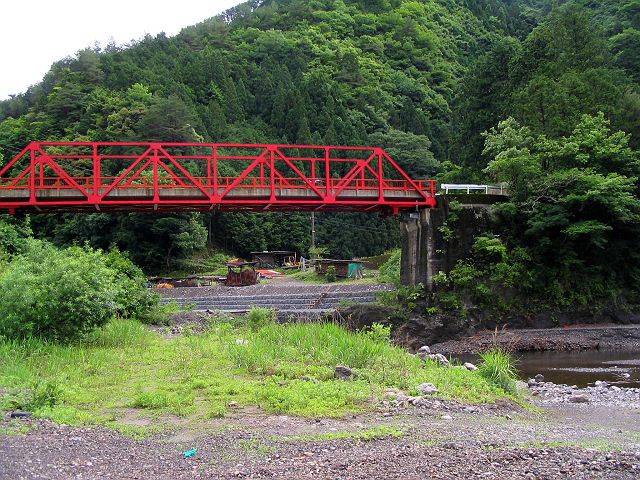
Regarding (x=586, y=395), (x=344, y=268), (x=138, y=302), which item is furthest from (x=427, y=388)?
(x=344, y=268)

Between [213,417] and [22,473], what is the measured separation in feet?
12.0

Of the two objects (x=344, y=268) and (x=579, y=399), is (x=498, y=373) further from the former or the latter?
(x=344, y=268)

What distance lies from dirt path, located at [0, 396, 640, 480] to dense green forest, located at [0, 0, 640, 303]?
2284cm

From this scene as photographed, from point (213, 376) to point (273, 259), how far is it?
51.4 meters

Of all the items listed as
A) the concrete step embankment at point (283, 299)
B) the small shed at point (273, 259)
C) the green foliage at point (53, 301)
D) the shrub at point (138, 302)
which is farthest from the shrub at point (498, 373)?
the small shed at point (273, 259)

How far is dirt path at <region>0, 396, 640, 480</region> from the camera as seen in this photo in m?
7.57

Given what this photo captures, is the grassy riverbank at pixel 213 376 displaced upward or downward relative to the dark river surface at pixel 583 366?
upward

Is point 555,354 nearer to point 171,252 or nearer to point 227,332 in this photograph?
point 227,332

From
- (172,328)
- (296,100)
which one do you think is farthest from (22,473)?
(296,100)

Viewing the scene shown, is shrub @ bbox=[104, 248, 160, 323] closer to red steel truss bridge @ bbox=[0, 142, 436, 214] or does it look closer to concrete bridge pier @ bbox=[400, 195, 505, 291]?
red steel truss bridge @ bbox=[0, 142, 436, 214]

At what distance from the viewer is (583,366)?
22922 mm

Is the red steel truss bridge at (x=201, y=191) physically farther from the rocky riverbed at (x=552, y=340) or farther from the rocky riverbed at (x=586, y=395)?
the rocky riverbed at (x=586, y=395)

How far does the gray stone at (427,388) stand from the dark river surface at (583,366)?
26.2 feet

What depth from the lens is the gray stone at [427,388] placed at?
41.1ft
